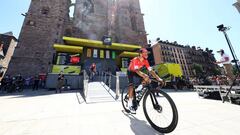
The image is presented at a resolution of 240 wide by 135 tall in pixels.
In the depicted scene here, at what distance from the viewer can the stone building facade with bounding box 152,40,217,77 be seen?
49812 mm

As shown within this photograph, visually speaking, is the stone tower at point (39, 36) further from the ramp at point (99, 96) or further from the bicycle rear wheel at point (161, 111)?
the bicycle rear wheel at point (161, 111)

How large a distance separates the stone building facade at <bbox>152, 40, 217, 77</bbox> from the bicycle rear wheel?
48919 millimetres

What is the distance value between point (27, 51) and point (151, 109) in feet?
73.0

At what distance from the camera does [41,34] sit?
19.9m

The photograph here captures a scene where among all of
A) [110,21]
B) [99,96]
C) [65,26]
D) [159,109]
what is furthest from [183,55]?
[159,109]

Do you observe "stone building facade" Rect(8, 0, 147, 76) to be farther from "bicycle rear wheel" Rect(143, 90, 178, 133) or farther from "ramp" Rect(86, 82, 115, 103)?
"bicycle rear wheel" Rect(143, 90, 178, 133)

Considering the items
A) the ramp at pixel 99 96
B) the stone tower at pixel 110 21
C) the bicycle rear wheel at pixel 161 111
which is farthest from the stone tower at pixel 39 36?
the bicycle rear wheel at pixel 161 111

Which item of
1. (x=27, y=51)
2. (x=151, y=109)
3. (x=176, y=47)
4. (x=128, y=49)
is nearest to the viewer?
(x=151, y=109)

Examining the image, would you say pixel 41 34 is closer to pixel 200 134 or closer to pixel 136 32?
pixel 136 32

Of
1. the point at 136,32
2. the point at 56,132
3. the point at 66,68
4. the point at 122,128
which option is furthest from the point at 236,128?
the point at 136,32

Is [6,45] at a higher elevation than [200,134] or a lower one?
higher

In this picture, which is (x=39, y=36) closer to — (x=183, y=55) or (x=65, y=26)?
(x=65, y=26)

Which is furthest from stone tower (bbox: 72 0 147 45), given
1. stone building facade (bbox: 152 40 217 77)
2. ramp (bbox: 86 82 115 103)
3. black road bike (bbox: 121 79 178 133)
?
black road bike (bbox: 121 79 178 133)

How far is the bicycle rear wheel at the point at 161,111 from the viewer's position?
2.15 metres
